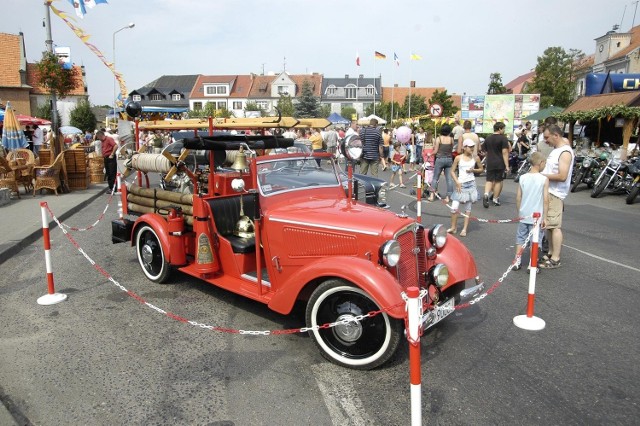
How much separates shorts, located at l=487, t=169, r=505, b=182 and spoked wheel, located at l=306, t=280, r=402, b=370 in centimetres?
760

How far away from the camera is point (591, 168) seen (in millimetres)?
13125

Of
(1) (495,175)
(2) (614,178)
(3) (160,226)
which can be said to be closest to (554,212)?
(1) (495,175)

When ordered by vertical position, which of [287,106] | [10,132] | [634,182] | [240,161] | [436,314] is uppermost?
[287,106]

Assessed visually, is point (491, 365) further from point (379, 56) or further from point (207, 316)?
point (379, 56)

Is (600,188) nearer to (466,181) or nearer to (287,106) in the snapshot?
(466,181)

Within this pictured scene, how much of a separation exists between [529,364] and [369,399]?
1.39m

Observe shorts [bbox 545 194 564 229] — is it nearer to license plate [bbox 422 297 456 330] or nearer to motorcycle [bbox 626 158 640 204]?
license plate [bbox 422 297 456 330]

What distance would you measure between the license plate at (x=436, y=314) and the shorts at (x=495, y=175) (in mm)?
6992

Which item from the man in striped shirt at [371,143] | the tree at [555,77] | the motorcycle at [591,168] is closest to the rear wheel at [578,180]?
the motorcycle at [591,168]

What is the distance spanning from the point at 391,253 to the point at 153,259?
10.8 feet

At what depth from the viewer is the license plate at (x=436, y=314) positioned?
339cm

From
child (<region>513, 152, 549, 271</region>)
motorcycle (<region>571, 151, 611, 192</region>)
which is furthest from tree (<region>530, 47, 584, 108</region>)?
child (<region>513, 152, 549, 271</region>)

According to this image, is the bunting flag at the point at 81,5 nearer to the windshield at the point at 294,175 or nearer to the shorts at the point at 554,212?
the windshield at the point at 294,175

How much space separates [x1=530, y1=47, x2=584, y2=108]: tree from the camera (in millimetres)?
37469
